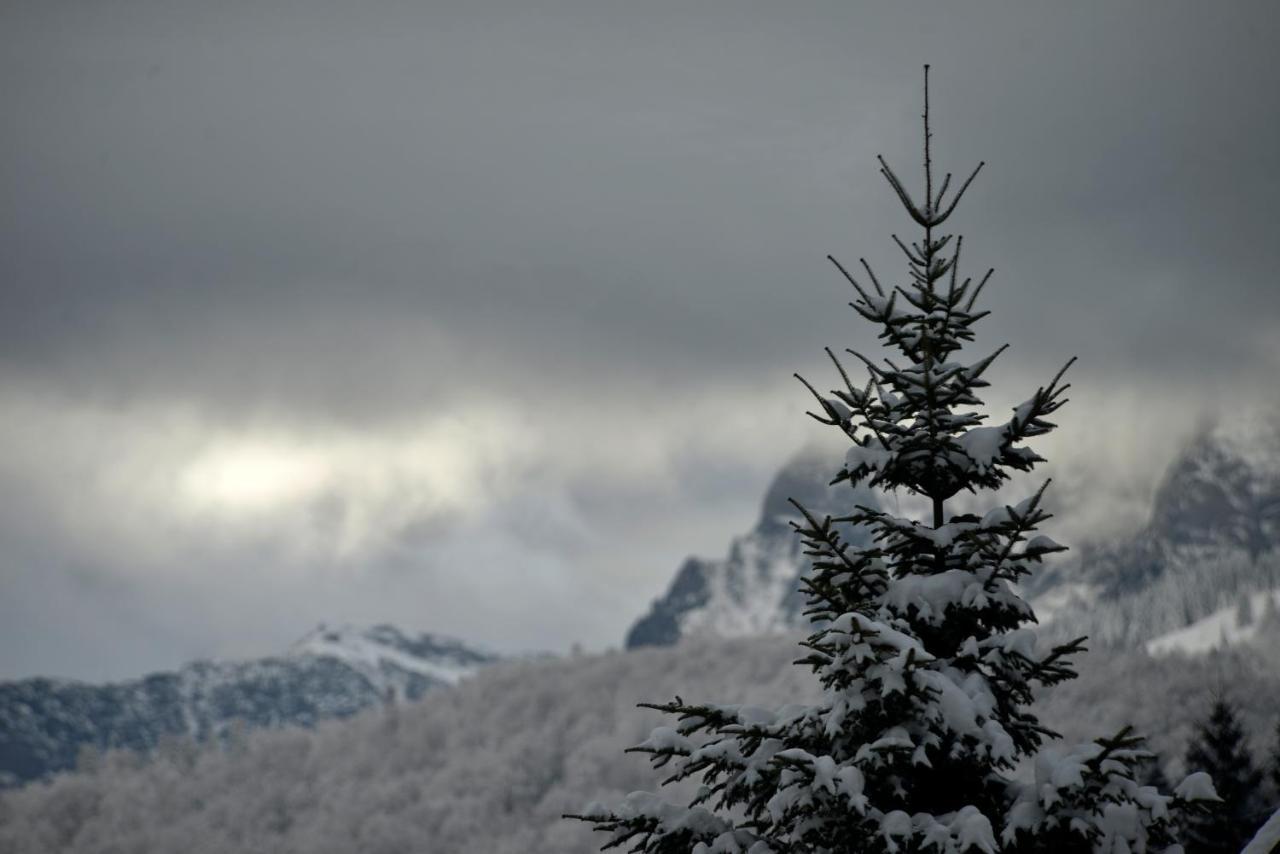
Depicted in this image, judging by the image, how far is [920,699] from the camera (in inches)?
473

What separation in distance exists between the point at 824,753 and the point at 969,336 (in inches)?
149

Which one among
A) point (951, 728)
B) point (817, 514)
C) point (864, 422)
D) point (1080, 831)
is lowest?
point (1080, 831)

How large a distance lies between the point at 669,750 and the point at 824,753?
4.05 ft

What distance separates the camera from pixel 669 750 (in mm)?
12812

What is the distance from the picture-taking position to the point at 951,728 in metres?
12.2

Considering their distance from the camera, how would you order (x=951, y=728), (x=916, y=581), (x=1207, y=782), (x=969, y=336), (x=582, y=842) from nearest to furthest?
(x=1207, y=782)
(x=951, y=728)
(x=916, y=581)
(x=969, y=336)
(x=582, y=842)

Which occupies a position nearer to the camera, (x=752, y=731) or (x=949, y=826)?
(x=949, y=826)

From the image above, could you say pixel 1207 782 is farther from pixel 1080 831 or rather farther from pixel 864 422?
pixel 864 422

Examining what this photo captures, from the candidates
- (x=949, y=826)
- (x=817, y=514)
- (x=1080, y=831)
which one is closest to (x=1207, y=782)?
(x=1080, y=831)

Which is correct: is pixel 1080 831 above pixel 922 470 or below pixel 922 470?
below

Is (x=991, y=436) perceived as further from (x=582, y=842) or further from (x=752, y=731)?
(x=582, y=842)

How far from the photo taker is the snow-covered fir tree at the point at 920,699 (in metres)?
11.7

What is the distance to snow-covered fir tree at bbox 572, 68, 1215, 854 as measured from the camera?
38.3 ft

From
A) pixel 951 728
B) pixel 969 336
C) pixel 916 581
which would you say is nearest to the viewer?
pixel 951 728
